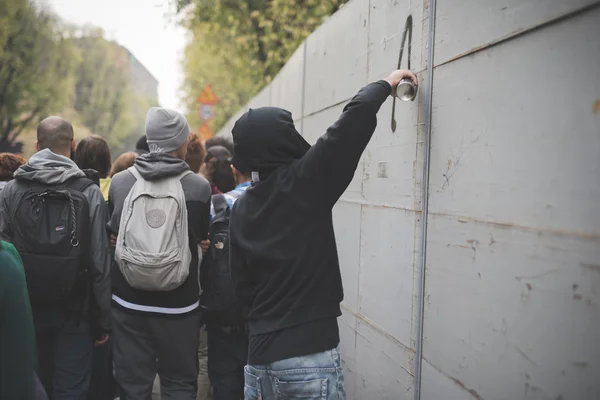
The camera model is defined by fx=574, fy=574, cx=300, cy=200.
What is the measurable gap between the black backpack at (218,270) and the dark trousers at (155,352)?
5.5 inches

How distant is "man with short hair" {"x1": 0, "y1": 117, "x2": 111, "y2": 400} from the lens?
315 centimetres

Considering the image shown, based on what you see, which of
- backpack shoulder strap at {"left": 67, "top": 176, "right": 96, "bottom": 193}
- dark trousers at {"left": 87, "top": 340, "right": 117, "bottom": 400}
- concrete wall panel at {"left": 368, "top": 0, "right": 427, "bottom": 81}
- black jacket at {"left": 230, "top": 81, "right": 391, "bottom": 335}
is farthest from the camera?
dark trousers at {"left": 87, "top": 340, "right": 117, "bottom": 400}

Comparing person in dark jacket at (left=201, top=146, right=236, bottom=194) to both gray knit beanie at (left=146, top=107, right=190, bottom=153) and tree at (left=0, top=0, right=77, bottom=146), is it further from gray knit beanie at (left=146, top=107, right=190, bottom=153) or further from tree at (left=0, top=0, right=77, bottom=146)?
tree at (left=0, top=0, right=77, bottom=146)

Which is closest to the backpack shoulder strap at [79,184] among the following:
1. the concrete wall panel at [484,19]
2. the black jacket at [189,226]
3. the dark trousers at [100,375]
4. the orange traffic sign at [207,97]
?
the black jacket at [189,226]

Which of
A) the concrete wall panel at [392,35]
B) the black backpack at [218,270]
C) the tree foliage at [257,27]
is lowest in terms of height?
the black backpack at [218,270]

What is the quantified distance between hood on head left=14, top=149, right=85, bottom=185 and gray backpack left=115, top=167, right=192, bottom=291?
1.62ft

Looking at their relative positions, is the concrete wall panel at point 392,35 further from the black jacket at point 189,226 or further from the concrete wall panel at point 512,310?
the black jacket at point 189,226

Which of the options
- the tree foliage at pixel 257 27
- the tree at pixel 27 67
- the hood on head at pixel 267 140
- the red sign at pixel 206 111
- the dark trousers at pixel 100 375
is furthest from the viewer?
the tree at pixel 27 67

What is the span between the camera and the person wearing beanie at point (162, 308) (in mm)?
3123

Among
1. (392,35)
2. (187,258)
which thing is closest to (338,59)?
(392,35)

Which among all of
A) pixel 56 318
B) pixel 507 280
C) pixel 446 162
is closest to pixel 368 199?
pixel 446 162

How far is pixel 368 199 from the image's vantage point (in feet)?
10.4

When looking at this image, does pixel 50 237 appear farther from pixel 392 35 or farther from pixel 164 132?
→ pixel 392 35

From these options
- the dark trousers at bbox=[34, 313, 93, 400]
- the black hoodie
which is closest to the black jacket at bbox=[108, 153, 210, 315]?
the dark trousers at bbox=[34, 313, 93, 400]
